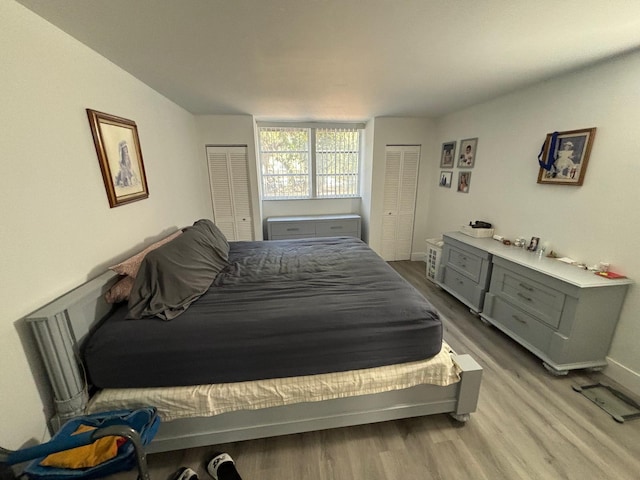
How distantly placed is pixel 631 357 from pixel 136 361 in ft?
10.4

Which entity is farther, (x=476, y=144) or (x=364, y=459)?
(x=476, y=144)

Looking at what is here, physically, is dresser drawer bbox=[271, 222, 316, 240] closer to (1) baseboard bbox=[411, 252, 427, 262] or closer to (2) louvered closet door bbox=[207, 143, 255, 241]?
(2) louvered closet door bbox=[207, 143, 255, 241]

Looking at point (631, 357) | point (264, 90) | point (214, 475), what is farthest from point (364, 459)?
point (264, 90)

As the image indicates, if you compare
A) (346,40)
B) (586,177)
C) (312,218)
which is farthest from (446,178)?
(346,40)

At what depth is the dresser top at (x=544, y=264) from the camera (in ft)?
5.82

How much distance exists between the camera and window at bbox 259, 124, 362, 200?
4332 millimetres

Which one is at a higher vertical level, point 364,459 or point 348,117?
point 348,117

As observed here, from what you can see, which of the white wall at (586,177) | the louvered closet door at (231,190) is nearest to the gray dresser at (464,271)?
the white wall at (586,177)

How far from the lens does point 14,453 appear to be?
0.84 meters

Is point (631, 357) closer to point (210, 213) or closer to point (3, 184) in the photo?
point (3, 184)

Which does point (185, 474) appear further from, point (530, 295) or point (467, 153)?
point (467, 153)

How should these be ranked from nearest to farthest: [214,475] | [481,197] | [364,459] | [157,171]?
[214,475], [364,459], [157,171], [481,197]

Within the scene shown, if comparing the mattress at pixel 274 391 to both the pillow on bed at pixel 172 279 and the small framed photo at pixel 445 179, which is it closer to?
the pillow on bed at pixel 172 279

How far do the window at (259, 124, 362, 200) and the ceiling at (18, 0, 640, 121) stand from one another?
5.95ft
